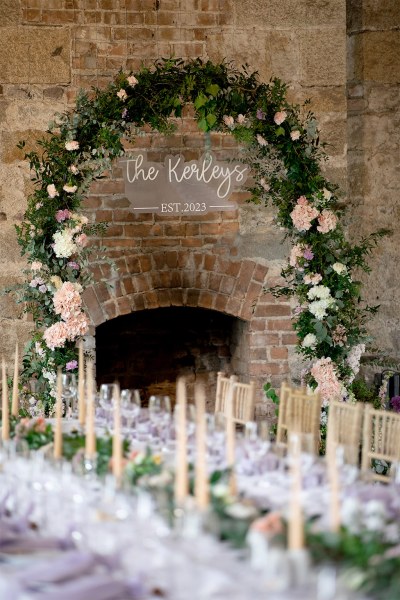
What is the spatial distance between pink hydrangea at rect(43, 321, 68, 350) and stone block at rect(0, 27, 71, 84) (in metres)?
1.66

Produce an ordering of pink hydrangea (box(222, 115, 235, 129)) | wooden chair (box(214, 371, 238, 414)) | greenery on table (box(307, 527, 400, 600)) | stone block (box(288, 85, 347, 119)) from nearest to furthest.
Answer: greenery on table (box(307, 527, 400, 600)) → wooden chair (box(214, 371, 238, 414)) → pink hydrangea (box(222, 115, 235, 129)) → stone block (box(288, 85, 347, 119))

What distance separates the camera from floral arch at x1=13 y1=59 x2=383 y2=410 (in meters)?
6.02

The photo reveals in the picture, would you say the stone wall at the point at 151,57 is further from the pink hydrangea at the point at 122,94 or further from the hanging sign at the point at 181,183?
the pink hydrangea at the point at 122,94

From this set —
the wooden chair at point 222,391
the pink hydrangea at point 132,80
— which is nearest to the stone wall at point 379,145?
the wooden chair at point 222,391

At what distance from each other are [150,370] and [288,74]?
2.41 m

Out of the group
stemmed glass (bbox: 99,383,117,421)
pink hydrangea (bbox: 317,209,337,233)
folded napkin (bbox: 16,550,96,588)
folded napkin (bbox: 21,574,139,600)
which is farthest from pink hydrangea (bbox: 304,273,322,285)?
folded napkin (bbox: 21,574,139,600)

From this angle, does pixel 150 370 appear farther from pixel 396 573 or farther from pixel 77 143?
pixel 396 573

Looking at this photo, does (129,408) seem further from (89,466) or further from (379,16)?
(379,16)

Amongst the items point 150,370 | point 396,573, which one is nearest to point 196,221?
point 150,370

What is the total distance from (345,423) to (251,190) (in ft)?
6.90

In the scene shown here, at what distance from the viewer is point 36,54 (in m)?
6.50

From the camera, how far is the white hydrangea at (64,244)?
5.99 m

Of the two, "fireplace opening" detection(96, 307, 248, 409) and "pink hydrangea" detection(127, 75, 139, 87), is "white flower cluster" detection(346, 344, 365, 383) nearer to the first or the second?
"fireplace opening" detection(96, 307, 248, 409)

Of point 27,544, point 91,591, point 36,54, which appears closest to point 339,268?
point 36,54
